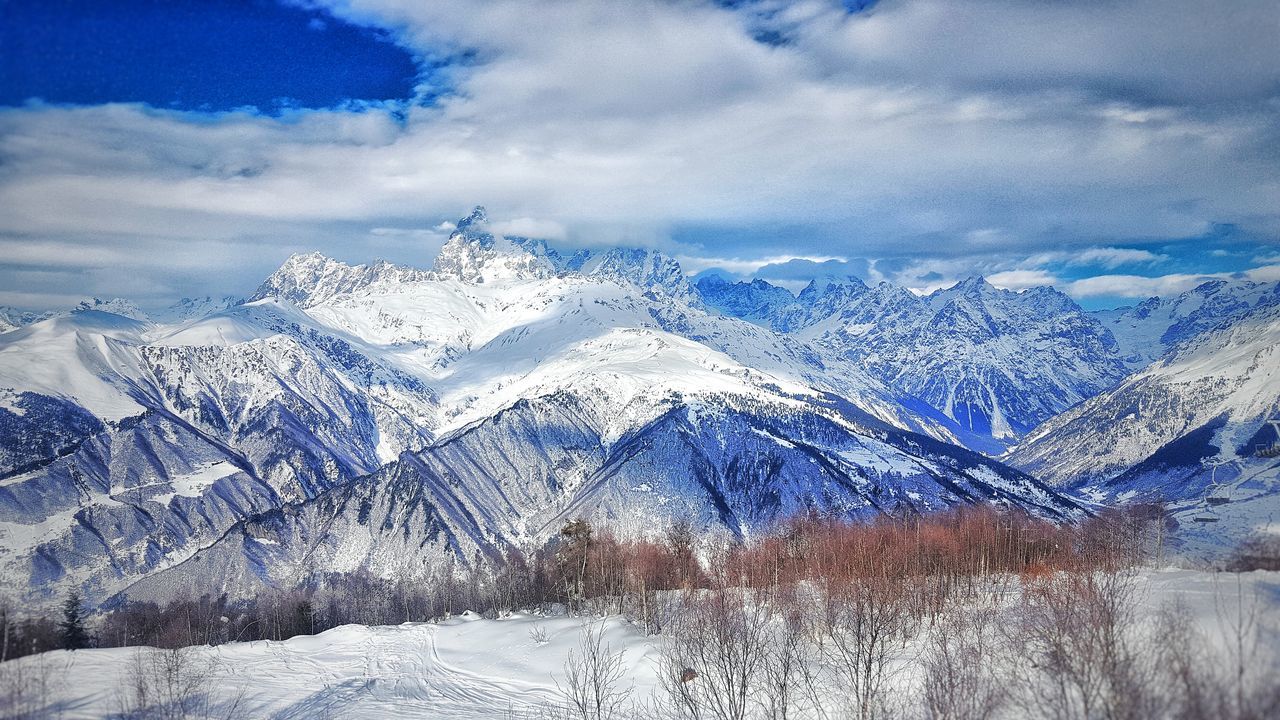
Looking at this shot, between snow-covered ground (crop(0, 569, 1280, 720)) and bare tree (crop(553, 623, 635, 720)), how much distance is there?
0.78 meters

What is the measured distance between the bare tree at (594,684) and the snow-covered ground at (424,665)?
779 mm

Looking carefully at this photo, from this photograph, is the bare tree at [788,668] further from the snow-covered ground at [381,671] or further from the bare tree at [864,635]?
the snow-covered ground at [381,671]

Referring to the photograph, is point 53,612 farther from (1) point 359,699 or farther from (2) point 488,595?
(2) point 488,595

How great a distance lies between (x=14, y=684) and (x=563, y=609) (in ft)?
201

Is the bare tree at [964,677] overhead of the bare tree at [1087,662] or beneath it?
beneath

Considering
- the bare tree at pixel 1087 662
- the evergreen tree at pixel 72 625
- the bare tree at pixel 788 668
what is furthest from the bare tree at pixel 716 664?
the evergreen tree at pixel 72 625

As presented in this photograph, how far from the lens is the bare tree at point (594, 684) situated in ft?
132

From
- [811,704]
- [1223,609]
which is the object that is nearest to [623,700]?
[811,704]

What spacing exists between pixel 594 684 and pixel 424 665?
2698cm

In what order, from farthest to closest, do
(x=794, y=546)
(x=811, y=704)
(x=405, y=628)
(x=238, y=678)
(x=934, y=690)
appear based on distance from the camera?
(x=794, y=546) < (x=405, y=628) < (x=238, y=678) < (x=811, y=704) < (x=934, y=690)

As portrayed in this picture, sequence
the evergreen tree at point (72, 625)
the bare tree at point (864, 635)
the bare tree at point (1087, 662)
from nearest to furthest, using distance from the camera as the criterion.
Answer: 1. the bare tree at point (1087, 662)
2. the bare tree at point (864, 635)
3. the evergreen tree at point (72, 625)

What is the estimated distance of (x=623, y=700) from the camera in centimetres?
4366

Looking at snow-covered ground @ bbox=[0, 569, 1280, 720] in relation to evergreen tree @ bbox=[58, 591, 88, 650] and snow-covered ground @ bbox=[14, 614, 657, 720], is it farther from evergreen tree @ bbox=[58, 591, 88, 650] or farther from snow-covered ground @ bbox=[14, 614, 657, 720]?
evergreen tree @ bbox=[58, 591, 88, 650]

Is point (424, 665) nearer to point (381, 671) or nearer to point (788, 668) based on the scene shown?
point (381, 671)
